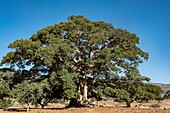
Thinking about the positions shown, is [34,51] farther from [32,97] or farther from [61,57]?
[32,97]

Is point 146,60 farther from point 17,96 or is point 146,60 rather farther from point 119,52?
point 17,96

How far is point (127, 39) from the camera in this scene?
29.5 m

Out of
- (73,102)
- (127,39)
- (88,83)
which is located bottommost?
(73,102)

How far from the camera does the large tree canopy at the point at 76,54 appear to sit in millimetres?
26297

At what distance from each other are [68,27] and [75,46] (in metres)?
2.34

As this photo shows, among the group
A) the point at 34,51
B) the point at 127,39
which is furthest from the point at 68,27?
the point at 127,39

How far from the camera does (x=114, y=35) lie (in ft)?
95.9

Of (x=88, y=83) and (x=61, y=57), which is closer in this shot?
(x=61, y=57)

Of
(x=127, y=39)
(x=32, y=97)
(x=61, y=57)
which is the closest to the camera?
(x=32, y=97)

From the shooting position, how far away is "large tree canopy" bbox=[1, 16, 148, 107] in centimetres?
2630

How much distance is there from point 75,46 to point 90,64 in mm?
2964

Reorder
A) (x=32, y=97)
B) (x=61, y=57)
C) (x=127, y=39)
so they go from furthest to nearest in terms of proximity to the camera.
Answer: (x=127, y=39) → (x=61, y=57) → (x=32, y=97)

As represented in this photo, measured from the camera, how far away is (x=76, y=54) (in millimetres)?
28719

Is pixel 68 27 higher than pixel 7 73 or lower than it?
higher
